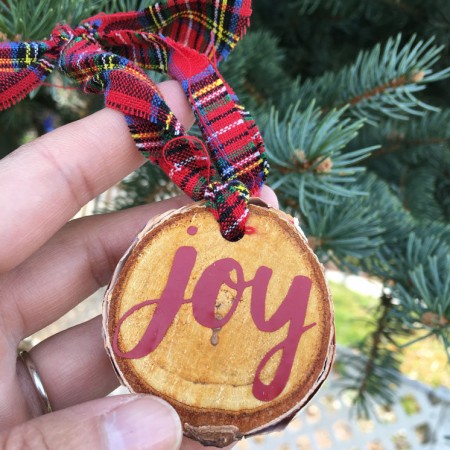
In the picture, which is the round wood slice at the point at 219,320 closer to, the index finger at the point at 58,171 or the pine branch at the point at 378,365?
the index finger at the point at 58,171

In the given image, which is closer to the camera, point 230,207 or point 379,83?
point 230,207

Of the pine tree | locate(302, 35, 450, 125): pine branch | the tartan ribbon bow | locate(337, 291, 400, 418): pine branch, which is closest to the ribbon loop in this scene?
the tartan ribbon bow

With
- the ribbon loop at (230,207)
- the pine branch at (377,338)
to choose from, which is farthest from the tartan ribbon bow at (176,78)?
the pine branch at (377,338)

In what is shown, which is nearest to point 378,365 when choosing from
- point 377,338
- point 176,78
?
point 377,338

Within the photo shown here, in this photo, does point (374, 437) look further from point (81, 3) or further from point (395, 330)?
point (81, 3)

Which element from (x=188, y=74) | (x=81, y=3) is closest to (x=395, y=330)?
A: (x=188, y=74)

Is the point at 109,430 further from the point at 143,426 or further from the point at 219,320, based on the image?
the point at 219,320

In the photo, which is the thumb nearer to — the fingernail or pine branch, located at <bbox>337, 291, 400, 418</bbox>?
the fingernail
